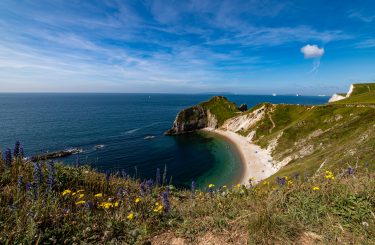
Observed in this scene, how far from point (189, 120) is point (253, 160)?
5196 cm

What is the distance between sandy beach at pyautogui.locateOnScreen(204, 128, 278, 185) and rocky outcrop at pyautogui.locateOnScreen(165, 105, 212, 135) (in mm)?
25271

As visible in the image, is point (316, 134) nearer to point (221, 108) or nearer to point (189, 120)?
point (189, 120)

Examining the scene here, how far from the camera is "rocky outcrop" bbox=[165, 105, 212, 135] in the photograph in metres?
103

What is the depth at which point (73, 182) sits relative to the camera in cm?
727

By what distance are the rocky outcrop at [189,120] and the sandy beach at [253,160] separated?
995 inches

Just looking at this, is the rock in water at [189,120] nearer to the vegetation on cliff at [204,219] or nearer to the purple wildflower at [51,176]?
the purple wildflower at [51,176]

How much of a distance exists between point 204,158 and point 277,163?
71.9ft

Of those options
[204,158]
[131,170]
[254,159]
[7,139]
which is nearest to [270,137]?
[254,159]

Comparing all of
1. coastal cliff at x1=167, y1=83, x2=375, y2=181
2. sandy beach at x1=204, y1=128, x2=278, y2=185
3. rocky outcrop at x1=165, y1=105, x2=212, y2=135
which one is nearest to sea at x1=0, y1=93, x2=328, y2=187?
sandy beach at x1=204, y1=128, x2=278, y2=185

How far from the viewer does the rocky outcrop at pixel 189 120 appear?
102750mm

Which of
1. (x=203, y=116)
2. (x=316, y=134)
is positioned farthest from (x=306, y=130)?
(x=203, y=116)

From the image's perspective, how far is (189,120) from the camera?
108 meters

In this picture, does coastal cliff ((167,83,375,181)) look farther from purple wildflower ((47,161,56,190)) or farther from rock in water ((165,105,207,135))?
purple wildflower ((47,161,56,190))

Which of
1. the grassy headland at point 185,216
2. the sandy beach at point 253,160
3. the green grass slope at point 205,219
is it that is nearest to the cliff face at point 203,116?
the sandy beach at point 253,160
